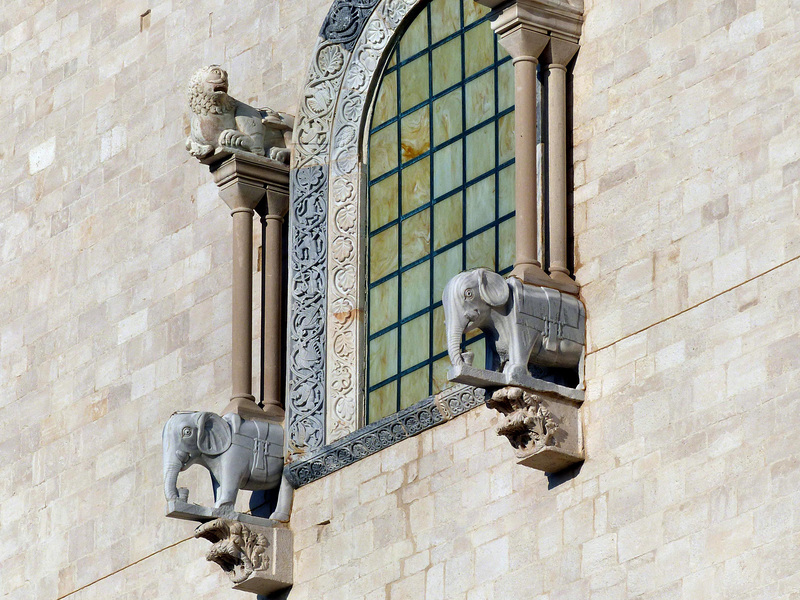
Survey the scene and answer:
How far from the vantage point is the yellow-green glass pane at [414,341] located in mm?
17438

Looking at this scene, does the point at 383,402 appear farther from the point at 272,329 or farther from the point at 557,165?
the point at 557,165

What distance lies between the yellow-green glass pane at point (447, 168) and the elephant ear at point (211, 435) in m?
2.22

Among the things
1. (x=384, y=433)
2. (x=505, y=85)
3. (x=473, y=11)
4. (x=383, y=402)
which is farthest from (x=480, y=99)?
(x=384, y=433)

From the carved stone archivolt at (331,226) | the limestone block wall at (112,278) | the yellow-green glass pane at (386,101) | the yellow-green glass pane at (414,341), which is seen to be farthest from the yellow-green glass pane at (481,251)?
the limestone block wall at (112,278)

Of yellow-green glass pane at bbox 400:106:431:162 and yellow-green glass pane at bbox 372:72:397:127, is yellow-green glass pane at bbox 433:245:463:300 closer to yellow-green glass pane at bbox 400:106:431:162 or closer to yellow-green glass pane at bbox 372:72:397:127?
yellow-green glass pane at bbox 400:106:431:162

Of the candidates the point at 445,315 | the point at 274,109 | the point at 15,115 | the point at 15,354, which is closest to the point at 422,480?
the point at 445,315

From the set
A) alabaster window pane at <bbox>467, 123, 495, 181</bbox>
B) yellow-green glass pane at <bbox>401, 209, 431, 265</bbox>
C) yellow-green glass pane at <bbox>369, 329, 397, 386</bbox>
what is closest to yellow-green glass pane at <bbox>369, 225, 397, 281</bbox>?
yellow-green glass pane at <bbox>401, 209, 431, 265</bbox>

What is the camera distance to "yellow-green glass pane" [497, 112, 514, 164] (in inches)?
671

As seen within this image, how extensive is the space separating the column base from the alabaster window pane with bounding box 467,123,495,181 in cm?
233

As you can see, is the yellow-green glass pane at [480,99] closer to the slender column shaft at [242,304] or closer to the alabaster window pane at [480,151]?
the alabaster window pane at [480,151]

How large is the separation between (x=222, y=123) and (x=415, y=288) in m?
2.13

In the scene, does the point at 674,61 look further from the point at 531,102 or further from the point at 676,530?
the point at 676,530

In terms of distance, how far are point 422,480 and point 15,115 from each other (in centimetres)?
696

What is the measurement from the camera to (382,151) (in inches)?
720
